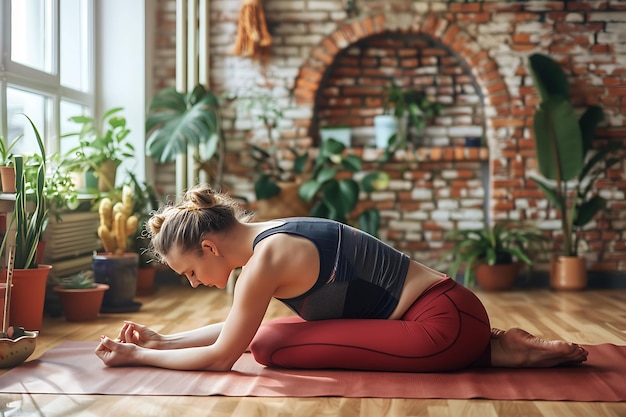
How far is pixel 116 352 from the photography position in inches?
116

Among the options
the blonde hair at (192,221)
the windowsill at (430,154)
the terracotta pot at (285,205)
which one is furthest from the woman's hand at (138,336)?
the windowsill at (430,154)

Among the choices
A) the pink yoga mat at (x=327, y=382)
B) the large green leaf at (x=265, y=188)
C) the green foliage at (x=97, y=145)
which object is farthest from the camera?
the large green leaf at (x=265, y=188)

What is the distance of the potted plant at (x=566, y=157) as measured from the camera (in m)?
5.91

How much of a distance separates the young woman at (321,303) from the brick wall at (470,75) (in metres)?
3.39

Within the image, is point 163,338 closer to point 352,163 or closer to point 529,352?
point 529,352

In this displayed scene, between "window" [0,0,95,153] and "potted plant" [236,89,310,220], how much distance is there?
1.17m

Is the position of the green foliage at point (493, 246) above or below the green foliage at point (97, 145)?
below

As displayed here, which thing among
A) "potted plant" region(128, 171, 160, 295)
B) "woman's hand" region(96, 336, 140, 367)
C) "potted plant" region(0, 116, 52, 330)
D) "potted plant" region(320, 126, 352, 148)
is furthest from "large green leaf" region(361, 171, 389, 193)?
"woman's hand" region(96, 336, 140, 367)

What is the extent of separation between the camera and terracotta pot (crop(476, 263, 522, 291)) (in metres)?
5.93

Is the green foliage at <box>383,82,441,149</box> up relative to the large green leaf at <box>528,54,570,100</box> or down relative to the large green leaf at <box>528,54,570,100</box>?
down

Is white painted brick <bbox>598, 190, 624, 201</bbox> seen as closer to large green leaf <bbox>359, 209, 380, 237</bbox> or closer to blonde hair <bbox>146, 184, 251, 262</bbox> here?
large green leaf <bbox>359, 209, 380, 237</bbox>

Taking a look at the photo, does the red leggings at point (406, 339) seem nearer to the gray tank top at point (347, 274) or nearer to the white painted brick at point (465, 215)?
the gray tank top at point (347, 274)

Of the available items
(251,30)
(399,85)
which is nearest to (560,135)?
(399,85)

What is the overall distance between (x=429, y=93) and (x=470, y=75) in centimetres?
34
